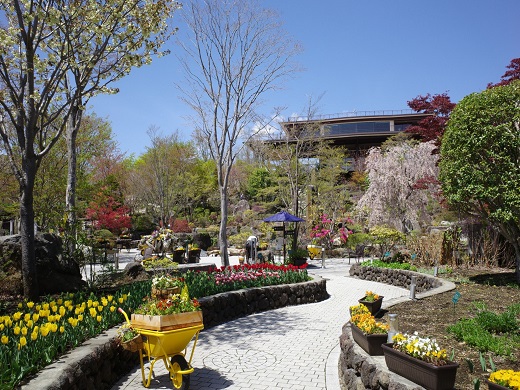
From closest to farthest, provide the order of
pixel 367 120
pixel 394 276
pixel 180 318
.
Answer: pixel 180 318 < pixel 394 276 < pixel 367 120

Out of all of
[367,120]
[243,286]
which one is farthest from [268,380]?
[367,120]

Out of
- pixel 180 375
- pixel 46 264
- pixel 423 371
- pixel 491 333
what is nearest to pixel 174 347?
pixel 180 375

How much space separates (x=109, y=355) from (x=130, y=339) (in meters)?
0.36

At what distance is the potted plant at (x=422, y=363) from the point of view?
3281 millimetres

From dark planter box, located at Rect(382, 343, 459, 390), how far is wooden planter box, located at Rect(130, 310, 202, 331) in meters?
2.12

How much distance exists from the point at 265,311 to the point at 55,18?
275 inches

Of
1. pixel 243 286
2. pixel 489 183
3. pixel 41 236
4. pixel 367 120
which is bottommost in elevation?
pixel 243 286

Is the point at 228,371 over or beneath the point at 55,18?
beneath

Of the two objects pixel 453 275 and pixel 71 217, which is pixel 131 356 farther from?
pixel 453 275

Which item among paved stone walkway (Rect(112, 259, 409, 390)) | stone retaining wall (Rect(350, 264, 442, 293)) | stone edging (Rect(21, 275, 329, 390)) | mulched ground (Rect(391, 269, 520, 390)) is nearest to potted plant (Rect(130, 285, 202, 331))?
stone edging (Rect(21, 275, 329, 390))

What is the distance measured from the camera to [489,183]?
29.6 feet

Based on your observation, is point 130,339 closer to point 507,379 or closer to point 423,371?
point 423,371

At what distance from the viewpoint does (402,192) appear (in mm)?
22797

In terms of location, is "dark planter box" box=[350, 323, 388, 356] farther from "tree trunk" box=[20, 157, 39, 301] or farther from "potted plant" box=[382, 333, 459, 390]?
"tree trunk" box=[20, 157, 39, 301]
